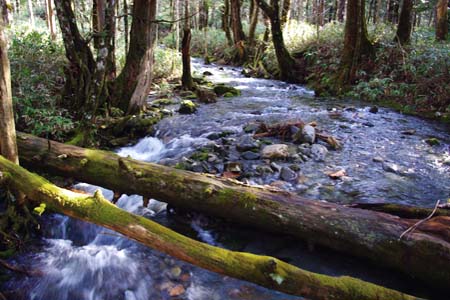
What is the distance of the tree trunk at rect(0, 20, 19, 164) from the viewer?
3.51 metres

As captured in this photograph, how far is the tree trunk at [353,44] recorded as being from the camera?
40.5 feet

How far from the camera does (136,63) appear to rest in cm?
870

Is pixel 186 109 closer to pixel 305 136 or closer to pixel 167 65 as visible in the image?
pixel 305 136

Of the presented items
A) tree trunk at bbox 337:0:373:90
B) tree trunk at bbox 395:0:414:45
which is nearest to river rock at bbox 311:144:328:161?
tree trunk at bbox 337:0:373:90

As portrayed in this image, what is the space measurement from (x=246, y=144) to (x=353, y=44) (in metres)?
8.11

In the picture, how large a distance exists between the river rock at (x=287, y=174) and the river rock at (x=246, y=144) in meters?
1.16

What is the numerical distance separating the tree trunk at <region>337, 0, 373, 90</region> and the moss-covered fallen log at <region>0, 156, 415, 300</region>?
11.1 metres


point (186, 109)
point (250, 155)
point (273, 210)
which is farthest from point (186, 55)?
A: point (273, 210)

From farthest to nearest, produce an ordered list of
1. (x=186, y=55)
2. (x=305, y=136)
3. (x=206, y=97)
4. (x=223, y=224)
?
(x=186, y=55) < (x=206, y=97) < (x=305, y=136) < (x=223, y=224)

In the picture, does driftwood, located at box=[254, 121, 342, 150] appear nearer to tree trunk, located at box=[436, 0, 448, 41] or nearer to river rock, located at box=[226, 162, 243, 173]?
river rock, located at box=[226, 162, 243, 173]

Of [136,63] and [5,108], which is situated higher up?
[136,63]

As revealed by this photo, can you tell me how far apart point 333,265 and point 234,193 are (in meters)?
1.31

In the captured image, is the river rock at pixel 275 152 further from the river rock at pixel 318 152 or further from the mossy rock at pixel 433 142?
the mossy rock at pixel 433 142

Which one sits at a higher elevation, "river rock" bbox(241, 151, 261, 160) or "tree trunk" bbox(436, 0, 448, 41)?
"tree trunk" bbox(436, 0, 448, 41)
